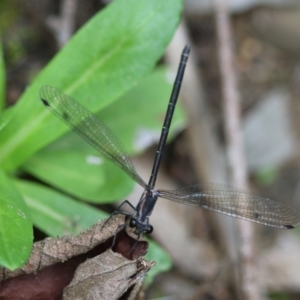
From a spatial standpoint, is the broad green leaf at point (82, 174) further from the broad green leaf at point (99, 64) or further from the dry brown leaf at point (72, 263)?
the dry brown leaf at point (72, 263)

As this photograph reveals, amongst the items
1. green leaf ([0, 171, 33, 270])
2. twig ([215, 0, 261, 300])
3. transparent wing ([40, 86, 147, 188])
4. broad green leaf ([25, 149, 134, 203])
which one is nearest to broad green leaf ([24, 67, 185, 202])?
broad green leaf ([25, 149, 134, 203])

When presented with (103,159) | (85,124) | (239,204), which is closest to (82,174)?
(103,159)

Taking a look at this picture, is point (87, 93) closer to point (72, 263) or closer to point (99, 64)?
point (99, 64)

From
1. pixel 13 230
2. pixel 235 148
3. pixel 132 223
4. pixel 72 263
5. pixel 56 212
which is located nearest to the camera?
pixel 13 230

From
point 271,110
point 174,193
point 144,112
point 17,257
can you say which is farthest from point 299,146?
point 17,257

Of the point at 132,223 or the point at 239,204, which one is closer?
the point at 132,223
